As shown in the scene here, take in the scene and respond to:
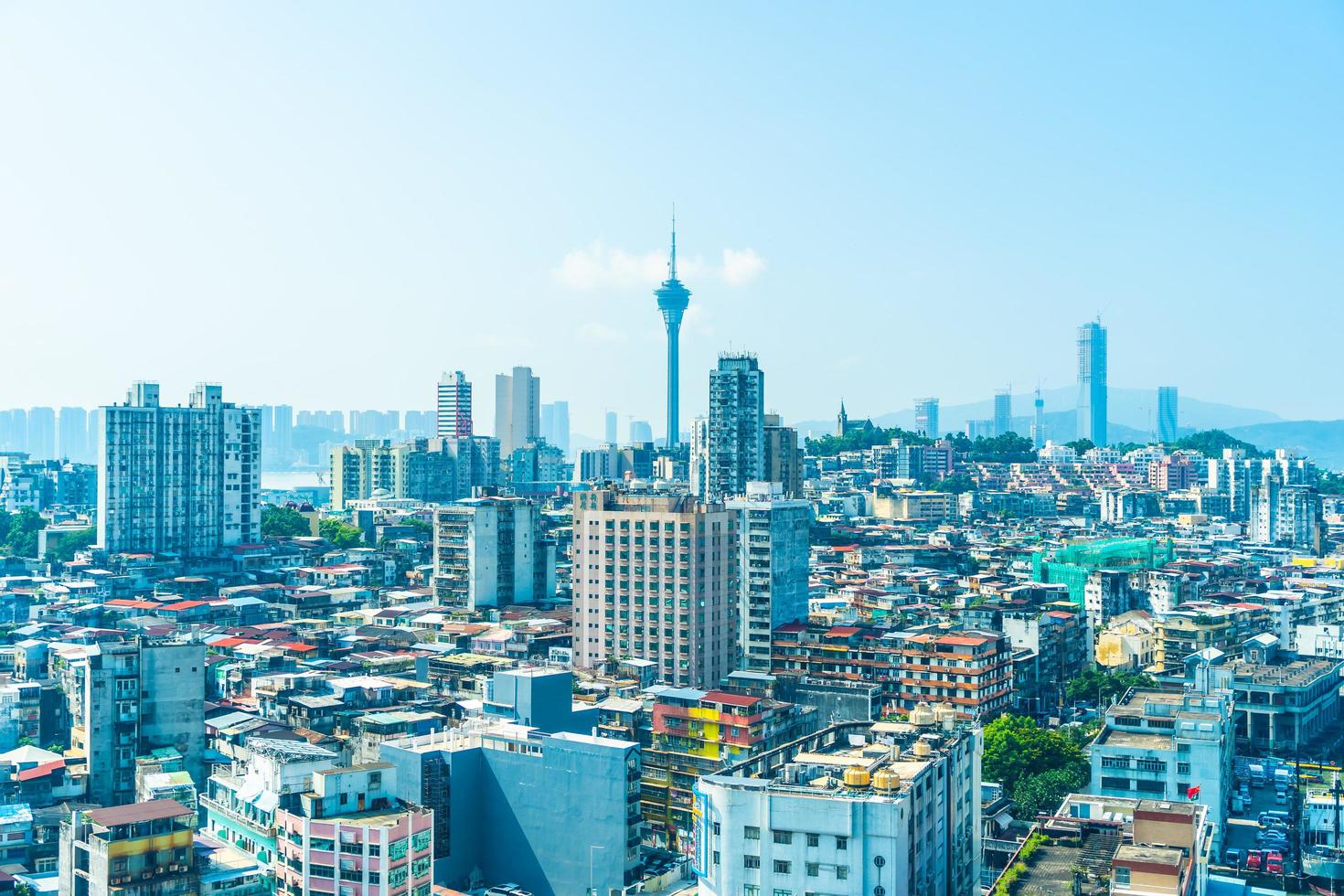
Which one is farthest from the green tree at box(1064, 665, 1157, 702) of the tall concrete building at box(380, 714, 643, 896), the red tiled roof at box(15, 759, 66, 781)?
the red tiled roof at box(15, 759, 66, 781)

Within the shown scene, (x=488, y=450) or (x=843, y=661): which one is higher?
(x=488, y=450)

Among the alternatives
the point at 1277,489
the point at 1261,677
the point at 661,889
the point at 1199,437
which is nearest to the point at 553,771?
the point at 661,889

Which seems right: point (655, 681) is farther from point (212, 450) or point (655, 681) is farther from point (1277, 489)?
point (1277, 489)

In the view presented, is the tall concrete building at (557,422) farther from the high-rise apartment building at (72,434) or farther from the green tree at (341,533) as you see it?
the green tree at (341,533)

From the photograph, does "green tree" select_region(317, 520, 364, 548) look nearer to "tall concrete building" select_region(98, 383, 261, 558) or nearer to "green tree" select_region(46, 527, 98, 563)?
"tall concrete building" select_region(98, 383, 261, 558)

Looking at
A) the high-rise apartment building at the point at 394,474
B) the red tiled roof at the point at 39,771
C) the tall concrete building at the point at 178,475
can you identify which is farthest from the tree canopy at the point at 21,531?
the red tiled roof at the point at 39,771
